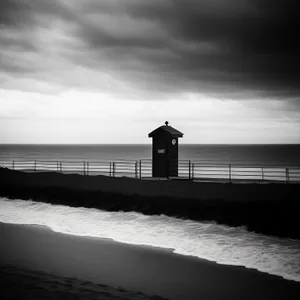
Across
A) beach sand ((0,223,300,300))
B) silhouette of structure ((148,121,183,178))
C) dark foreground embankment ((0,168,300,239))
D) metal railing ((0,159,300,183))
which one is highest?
silhouette of structure ((148,121,183,178))

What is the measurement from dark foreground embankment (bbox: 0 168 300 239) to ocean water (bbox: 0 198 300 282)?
57 centimetres

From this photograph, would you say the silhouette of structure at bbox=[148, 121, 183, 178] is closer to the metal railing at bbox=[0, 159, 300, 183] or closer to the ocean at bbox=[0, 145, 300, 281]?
the metal railing at bbox=[0, 159, 300, 183]

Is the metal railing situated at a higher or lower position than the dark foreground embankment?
higher

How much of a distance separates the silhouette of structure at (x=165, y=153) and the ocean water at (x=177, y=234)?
13.3 ft

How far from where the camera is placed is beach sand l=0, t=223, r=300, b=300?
23.0 feet

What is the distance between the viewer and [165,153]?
1872 centimetres

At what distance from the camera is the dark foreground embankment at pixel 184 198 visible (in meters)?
12.8

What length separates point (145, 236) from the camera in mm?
12125

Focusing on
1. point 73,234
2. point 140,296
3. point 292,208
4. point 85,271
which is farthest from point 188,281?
point 292,208

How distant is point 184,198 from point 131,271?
25.1 feet

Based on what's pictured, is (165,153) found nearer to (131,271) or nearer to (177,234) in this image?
(177,234)

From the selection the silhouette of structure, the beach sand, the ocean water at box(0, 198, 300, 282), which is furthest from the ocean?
the silhouette of structure

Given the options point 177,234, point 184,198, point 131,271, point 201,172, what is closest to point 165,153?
point 184,198

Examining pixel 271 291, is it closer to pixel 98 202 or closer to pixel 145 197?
pixel 145 197
